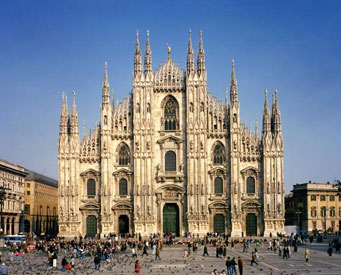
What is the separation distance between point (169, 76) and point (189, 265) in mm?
36710

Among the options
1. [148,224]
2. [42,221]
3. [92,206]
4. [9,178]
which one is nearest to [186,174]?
[148,224]

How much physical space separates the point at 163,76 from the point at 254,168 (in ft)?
54.3

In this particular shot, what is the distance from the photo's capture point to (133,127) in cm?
7725

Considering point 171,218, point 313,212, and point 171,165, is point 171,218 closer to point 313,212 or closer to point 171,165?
point 171,165

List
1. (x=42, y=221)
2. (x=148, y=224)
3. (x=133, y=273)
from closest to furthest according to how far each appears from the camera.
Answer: (x=133, y=273), (x=148, y=224), (x=42, y=221)

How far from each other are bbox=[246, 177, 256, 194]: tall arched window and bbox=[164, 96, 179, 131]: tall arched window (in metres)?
11.5

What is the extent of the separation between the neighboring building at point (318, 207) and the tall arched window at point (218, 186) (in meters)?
36.3

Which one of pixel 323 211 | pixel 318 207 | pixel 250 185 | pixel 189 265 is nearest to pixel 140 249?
pixel 189 265

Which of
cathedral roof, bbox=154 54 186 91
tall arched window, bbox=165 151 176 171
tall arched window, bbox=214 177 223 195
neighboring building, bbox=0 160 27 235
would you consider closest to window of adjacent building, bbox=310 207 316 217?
tall arched window, bbox=214 177 223 195

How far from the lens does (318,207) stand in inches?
4323

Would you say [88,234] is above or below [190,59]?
below

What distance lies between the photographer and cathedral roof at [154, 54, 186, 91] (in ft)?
256

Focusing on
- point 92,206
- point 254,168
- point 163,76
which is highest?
point 163,76

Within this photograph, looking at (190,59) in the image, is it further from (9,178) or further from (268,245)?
(9,178)
